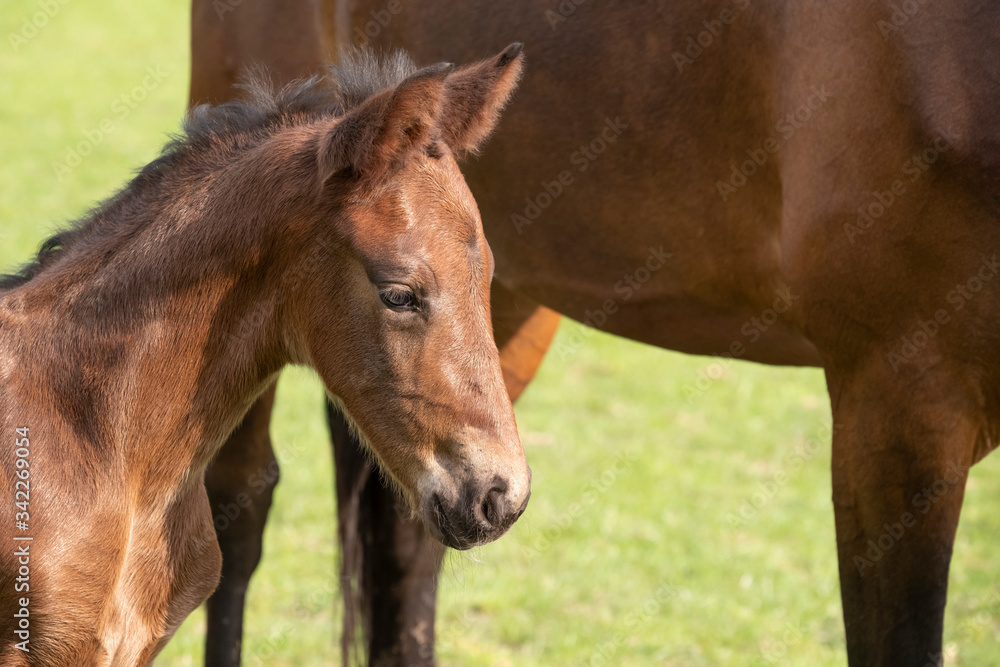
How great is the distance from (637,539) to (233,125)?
3816 millimetres

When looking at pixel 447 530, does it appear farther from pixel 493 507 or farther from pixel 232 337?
pixel 232 337

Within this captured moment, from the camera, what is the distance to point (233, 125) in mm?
2285

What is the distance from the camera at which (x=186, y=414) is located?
87.0 inches

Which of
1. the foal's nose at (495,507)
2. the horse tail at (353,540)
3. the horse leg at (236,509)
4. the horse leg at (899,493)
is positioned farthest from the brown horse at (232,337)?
the horse tail at (353,540)

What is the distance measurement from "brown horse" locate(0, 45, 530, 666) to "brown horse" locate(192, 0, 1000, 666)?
66 centimetres

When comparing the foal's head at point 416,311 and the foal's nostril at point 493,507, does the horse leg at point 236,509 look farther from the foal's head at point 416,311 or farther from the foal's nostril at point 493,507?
the foal's nostril at point 493,507

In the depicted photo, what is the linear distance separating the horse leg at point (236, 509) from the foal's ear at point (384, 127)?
160 centimetres

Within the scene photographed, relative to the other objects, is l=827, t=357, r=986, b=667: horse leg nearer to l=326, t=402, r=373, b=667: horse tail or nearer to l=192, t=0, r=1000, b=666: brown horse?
l=192, t=0, r=1000, b=666: brown horse

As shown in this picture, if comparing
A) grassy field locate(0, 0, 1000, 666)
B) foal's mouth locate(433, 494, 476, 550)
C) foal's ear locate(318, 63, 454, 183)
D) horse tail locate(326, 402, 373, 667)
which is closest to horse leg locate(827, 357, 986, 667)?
grassy field locate(0, 0, 1000, 666)

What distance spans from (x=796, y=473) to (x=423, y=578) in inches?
136

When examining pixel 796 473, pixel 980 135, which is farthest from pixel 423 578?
pixel 796 473

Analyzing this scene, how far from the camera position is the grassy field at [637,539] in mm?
4469

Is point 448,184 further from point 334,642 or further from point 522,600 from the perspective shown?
point 522,600

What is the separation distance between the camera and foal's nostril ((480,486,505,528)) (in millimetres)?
1938
